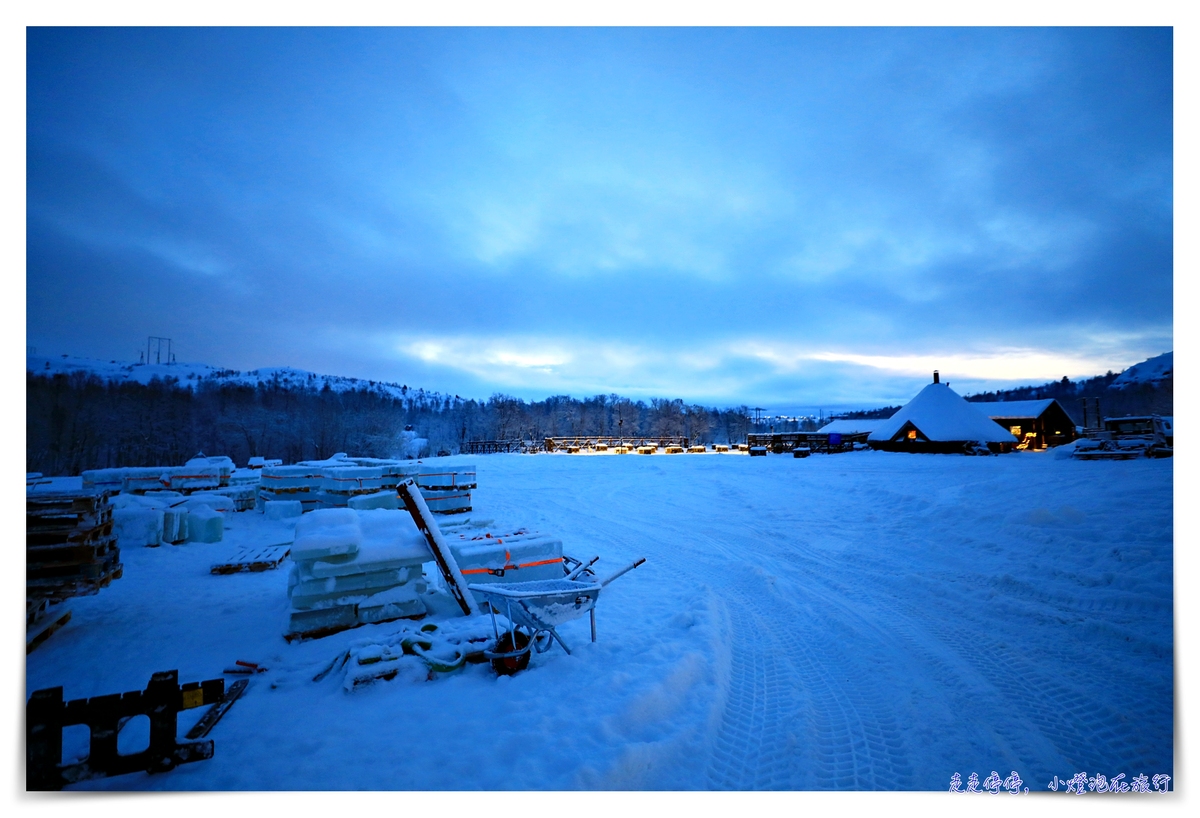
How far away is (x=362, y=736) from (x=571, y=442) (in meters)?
43.5

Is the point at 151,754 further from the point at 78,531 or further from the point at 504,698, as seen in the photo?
the point at 78,531

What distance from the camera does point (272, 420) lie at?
143 feet

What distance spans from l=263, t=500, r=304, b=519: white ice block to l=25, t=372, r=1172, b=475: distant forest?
3878 millimetres

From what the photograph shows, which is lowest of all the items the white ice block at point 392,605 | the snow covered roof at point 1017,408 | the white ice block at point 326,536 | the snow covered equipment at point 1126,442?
the white ice block at point 392,605

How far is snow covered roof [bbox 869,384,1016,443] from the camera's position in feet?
93.4

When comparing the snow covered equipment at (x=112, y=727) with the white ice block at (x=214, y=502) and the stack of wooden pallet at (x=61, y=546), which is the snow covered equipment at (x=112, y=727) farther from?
the white ice block at (x=214, y=502)

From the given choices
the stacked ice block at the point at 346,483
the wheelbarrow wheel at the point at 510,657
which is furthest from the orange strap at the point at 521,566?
the stacked ice block at the point at 346,483

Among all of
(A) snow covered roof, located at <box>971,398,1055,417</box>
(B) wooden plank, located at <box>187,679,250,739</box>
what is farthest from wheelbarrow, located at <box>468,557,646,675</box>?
(A) snow covered roof, located at <box>971,398,1055,417</box>

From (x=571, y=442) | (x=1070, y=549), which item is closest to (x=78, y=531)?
(x=1070, y=549)

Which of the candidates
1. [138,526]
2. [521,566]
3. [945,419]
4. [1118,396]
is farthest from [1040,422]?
[138,526]

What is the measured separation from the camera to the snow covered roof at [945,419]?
28469 millimetres

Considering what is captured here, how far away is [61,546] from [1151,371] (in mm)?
12157

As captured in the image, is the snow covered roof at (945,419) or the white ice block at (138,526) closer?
the white ice block at (138,526)

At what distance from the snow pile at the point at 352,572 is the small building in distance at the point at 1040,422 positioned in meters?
40.9
